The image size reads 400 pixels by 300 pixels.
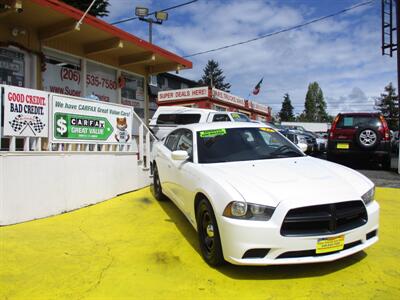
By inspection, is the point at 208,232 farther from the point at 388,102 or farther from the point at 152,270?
the point at 388,102

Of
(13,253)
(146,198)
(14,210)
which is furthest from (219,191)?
(146,198)

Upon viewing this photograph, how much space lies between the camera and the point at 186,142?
6117 millimetres

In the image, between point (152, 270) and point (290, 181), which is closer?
point (290, 181)

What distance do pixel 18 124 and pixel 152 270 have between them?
3344 millimetres

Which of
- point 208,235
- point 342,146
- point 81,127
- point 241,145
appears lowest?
point 208,235

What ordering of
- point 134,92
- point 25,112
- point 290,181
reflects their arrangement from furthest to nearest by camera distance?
point 134,92 < point 25,112 < point 290,181

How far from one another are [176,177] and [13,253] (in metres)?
2.28

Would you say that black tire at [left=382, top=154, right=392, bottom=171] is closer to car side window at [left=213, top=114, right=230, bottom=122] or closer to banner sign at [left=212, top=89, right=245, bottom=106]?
car side window at [left=213, top=114, right=230, bottom=122]

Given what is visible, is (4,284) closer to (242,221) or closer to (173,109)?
(242,221)

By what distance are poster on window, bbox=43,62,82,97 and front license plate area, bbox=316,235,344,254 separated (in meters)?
8.60

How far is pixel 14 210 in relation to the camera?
6238 mm

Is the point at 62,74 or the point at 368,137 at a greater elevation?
the point at 62,74

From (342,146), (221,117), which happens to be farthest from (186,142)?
(342,146)

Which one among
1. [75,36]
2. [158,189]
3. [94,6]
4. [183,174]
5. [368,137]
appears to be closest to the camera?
[183,174]
